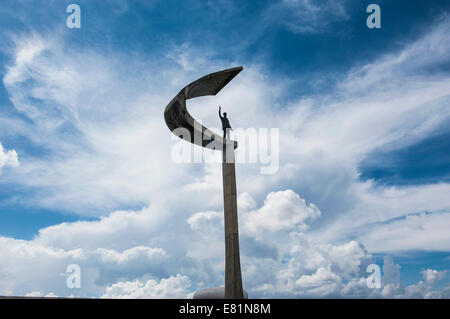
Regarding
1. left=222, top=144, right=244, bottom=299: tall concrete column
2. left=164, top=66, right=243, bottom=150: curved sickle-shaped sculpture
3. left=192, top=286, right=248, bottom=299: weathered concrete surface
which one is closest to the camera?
left=222, top=144, right=244, bottom=299: tall concrete column

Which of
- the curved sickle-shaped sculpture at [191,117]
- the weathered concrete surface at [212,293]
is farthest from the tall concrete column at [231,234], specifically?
the weathered concrete surface at [212,293]

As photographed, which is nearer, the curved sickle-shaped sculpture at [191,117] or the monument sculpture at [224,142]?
the monument sculpture at [224,142]

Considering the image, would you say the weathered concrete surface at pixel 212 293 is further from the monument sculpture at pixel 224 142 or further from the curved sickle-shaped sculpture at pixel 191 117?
the curved sickle-shaped sculpture at pixel 191 117

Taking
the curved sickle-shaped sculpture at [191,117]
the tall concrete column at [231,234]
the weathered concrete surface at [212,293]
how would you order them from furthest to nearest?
1. the weathered concrete surface at [212,293]
2. the curved sickle-shaped sculpture at [191,117]
3. the tall concrete column at [231,234]

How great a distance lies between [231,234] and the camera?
669 inches

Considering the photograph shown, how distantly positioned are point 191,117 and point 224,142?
7.33 ft

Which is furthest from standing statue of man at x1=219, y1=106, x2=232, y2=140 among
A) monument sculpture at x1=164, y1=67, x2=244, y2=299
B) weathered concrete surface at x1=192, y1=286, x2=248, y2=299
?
weathered concrete surface at x1=192, y1=286, x2=248, y2=299

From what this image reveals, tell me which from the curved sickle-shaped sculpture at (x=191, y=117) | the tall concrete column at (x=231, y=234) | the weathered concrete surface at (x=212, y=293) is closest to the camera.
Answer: the tall concrete column at (x=231, y=234)

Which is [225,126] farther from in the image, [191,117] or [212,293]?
[212,293]

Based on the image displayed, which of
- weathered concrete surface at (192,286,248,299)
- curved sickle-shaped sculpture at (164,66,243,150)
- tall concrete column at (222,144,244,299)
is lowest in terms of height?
weathered concrete surface at (192,286,248,299)

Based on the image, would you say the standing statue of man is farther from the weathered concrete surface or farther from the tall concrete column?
the weathered concrete surface

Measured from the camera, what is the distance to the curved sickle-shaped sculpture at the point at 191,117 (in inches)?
656

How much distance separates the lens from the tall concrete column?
1644cm
